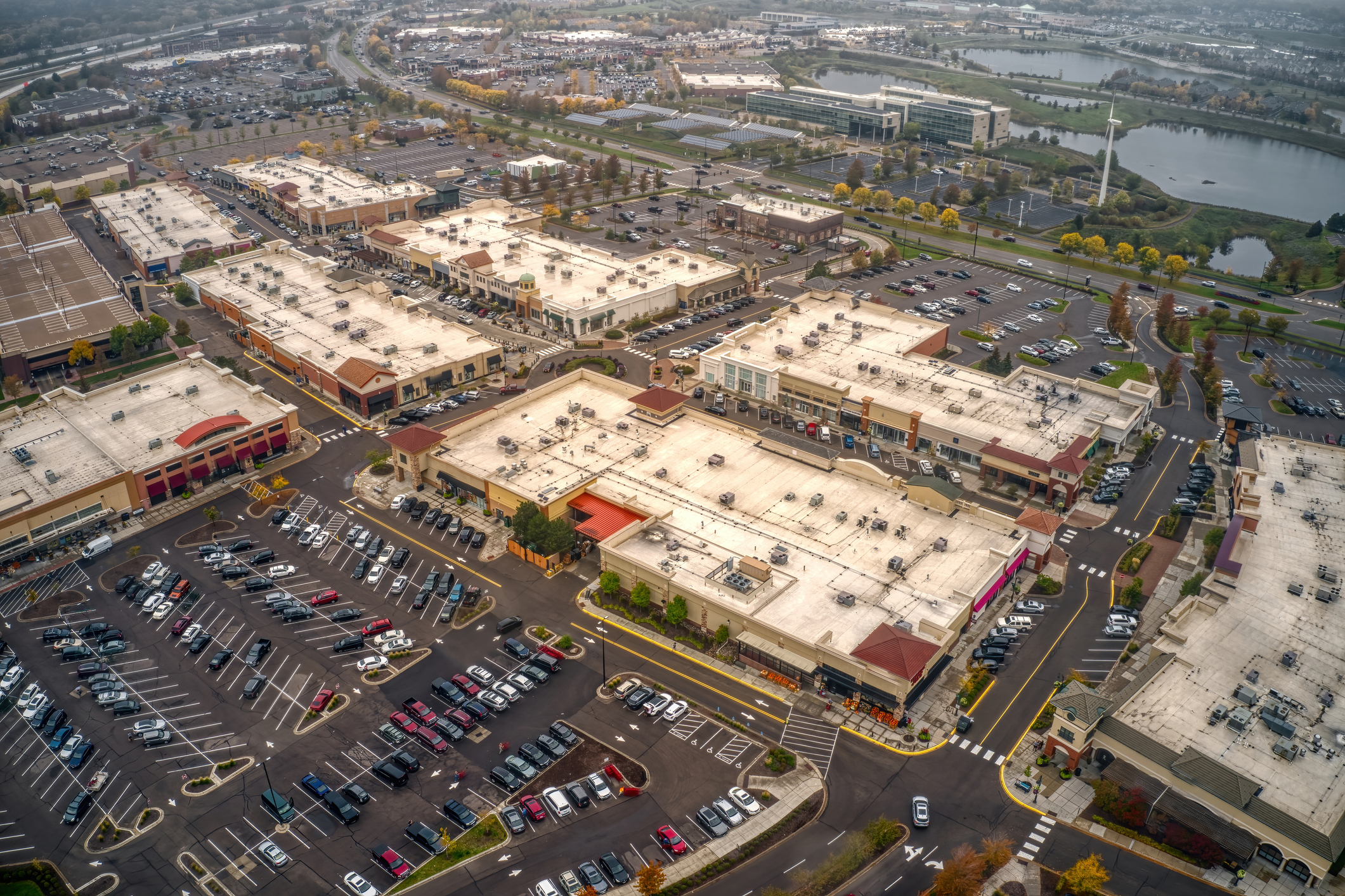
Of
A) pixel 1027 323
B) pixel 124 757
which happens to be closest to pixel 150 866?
pixel 124 757

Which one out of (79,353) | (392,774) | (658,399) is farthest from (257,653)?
(79,353)

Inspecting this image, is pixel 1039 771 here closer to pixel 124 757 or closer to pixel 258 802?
pixel 258 802

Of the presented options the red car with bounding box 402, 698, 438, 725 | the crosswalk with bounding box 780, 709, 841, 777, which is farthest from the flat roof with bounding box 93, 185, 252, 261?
the crosswalk with bounding box 780, 709, 841, 777

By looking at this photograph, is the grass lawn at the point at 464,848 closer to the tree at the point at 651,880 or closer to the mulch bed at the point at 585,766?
the mulch bed at the point at 585,766

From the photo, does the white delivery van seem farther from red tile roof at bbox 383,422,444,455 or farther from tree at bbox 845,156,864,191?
tree at bbox 845,156,864,191

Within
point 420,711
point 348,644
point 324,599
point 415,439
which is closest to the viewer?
point 420,711

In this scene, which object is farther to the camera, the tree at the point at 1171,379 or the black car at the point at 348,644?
the tree at the point at 1171,379

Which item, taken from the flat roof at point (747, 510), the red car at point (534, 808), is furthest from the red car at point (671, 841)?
the flat roof at point (747, 510)

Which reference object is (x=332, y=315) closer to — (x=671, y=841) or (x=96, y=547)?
(x=96, y=547)
